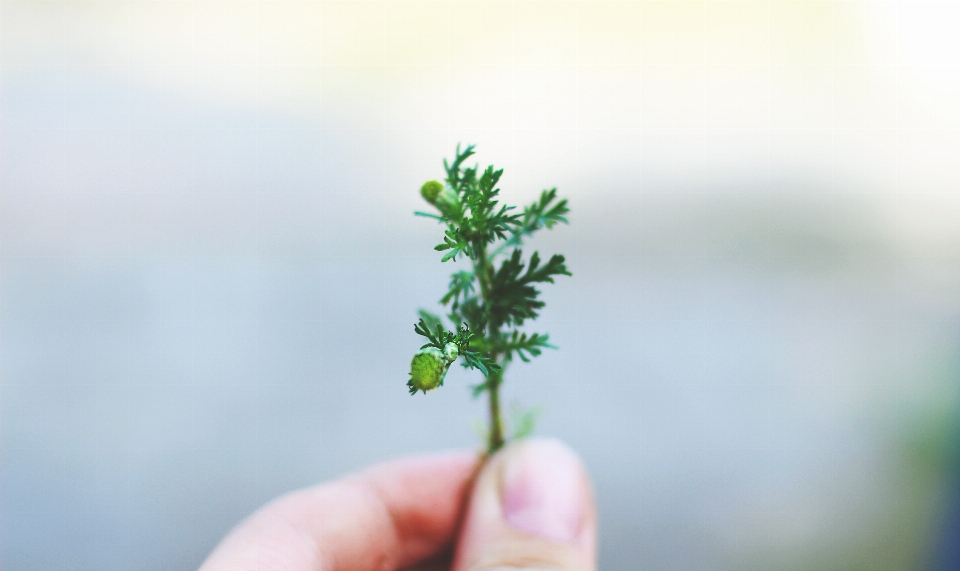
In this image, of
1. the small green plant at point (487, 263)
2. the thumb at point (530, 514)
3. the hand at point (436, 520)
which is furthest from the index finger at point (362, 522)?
the small green plant at point (487, 263)

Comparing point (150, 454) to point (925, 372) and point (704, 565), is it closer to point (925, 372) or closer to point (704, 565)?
point (704, 565)

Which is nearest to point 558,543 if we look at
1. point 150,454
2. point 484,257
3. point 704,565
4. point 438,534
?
point 438,534

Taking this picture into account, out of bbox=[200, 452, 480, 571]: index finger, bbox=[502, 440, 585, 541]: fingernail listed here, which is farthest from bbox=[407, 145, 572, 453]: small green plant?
bbox=[200, 452, 480, 571]: index finger

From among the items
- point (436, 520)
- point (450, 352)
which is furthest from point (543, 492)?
point (450, 352)

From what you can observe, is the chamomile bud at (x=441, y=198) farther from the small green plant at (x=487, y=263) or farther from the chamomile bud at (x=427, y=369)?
the chamomile bud at (x=427, y=369)

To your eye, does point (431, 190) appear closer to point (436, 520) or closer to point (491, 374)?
point (491, 374)

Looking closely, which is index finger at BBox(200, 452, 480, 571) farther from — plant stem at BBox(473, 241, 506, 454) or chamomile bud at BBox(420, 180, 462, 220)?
chamomile bud at BBox(420, 180, 462, 220)

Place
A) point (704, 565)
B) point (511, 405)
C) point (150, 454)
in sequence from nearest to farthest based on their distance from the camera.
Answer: point (511, 405) → point (704, 565) → point (150, 454)
